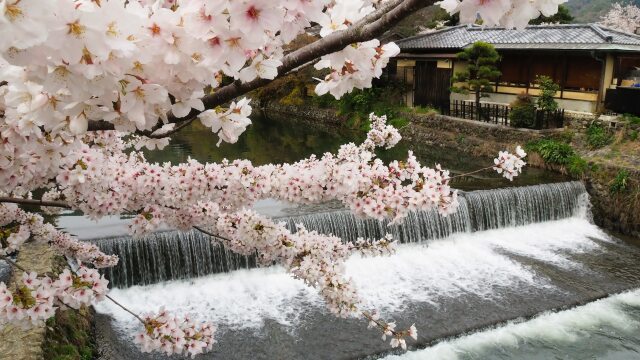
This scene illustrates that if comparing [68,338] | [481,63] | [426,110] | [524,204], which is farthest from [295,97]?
[68,338]

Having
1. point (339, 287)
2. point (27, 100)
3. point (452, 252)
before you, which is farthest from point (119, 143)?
point (452, 252)

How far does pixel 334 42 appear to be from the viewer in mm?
1746

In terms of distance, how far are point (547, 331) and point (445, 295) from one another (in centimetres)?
183

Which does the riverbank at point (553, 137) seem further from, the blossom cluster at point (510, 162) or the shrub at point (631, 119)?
the blossom cluster at point (510, 162)

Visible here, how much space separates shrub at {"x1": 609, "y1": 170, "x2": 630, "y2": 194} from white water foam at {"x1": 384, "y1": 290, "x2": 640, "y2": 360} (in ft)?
16.0

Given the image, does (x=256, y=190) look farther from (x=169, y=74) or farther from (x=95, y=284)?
(x=169, y=74)

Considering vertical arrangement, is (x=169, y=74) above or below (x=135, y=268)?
above

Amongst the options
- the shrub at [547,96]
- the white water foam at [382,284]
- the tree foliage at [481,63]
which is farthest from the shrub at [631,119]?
the white water foam at [382,284]

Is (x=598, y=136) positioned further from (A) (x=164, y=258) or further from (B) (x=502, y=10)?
(B) (x=502, y=10)

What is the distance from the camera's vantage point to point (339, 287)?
3947 mm

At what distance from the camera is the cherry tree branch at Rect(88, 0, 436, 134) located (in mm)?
1568

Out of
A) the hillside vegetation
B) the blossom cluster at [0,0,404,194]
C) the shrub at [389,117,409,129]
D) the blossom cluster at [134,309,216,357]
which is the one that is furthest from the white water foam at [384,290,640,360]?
the hillside vegetation

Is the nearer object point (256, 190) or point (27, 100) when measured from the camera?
point (27, 100)

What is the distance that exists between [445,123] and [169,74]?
20.6 metres
